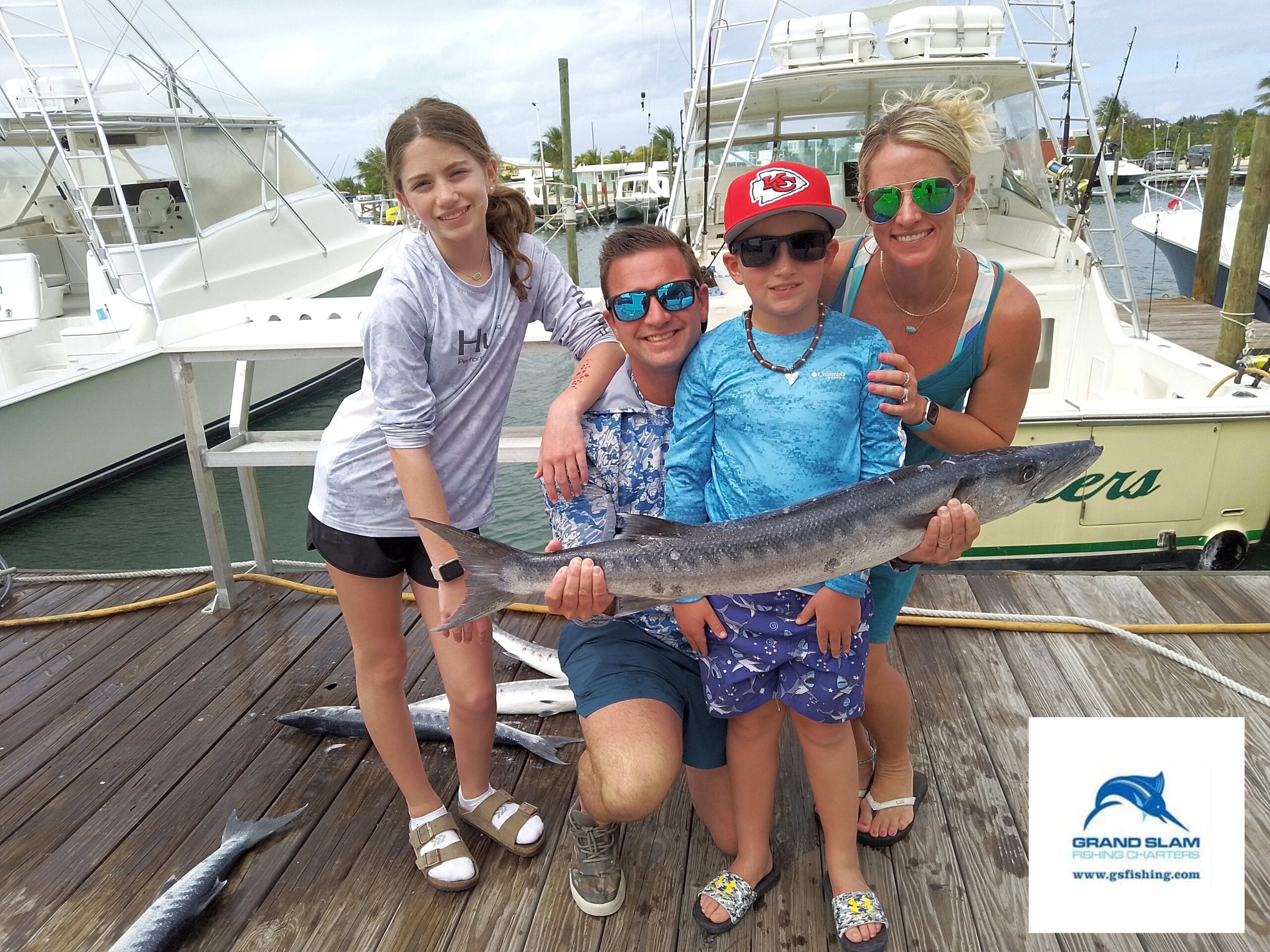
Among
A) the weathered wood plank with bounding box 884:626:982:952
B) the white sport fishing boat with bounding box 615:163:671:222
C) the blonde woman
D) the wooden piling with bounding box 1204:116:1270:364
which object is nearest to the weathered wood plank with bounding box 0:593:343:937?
the weathered wood plank with bounding box 884:626:982:952

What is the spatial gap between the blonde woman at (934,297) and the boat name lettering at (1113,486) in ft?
13.4

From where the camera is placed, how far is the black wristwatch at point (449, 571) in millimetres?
2246

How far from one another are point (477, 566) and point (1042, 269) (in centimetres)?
728

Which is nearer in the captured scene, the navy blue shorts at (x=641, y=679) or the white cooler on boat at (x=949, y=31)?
the navy blue shorts at (x=641, y=679)

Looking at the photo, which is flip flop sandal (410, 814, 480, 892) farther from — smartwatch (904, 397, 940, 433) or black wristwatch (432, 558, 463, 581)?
smartwatch (904, 397, 940, 433)

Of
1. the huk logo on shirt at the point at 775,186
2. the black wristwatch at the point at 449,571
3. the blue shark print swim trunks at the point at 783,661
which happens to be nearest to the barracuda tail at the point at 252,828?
the black wristwatch at the point at 449,571

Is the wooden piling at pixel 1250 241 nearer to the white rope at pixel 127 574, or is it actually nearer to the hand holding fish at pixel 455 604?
the white rope at pixel 127 574

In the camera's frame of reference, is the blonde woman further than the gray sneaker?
No

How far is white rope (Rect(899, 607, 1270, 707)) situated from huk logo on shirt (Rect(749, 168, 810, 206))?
2175 millimetres

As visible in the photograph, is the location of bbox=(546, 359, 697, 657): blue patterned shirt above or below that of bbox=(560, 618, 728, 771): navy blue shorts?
above

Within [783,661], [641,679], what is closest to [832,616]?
[783,661]

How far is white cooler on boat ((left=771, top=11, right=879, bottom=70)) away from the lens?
799cm

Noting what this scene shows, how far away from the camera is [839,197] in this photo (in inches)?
362

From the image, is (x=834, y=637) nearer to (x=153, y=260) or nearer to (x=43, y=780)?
(x=43, y=780)
